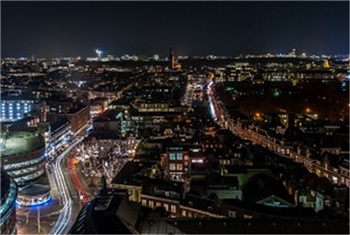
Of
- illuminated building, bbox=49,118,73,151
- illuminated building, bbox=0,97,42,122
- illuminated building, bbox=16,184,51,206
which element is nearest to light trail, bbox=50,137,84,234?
illuminated building, bbox=16,184,51,206

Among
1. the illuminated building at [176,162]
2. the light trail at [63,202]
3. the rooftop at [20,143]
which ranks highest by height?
the rooftop at [20,143]

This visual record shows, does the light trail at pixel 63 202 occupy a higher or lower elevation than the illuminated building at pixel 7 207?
lower

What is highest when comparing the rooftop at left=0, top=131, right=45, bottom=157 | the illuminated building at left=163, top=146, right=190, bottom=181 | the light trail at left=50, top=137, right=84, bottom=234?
the rooftop at left=0, top=131, right=45, bottom=157

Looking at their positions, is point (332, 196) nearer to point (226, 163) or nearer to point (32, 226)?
point (226, 163)

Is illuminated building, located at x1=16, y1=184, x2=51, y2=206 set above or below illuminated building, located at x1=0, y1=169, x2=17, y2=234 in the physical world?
below

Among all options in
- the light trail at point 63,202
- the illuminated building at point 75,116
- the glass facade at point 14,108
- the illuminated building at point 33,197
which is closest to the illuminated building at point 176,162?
the light trail at point 63,202

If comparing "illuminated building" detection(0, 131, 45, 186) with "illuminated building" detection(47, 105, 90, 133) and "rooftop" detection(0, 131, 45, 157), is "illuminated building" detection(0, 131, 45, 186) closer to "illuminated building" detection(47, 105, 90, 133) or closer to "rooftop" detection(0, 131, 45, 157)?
"rooftop" detection(0, 131, 45, 157)

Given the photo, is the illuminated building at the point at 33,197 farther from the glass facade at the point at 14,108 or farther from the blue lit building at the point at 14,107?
the glass facade at the point at 14,108

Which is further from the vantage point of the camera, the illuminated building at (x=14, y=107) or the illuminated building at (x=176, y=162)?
the illuminated building at (x=14, y=107)

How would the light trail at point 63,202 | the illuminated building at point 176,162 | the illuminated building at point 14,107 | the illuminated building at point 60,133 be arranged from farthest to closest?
the illuminated building at point 14,107 → the illuminated building at point 60,133 → the illuminated building at point 176,162 → the light trail at point 63,202
